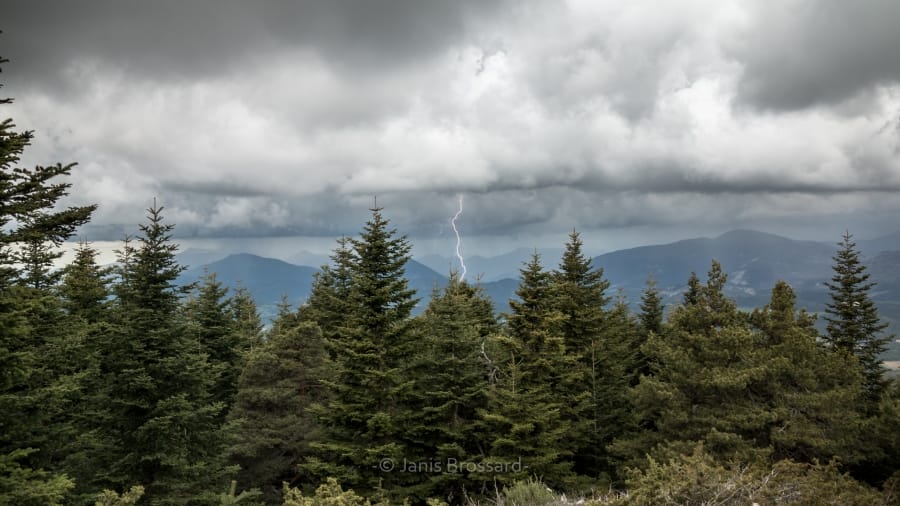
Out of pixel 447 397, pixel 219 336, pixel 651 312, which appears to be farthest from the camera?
pixel 651 312

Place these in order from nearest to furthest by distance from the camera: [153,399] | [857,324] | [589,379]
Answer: [153,399], [589,379], [857,324]

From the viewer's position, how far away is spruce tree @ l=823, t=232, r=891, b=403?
2967cm

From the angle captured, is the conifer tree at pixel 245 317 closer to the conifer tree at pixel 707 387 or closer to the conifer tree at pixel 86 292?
the conifer tree at pixel 86 292

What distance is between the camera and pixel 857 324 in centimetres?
3147

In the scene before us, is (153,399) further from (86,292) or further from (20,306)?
(86,292)

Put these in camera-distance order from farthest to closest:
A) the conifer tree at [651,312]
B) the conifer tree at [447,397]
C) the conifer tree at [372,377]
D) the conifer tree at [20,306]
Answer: the conifer tree at [651,312]
the conifer tree at [447,397]
the conifer tree at [372,377]
the conifer tree at [20,306]

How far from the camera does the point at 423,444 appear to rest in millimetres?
21391

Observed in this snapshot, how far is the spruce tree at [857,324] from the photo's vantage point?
29.7 meters

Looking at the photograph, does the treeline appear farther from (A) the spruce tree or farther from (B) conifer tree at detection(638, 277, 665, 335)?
(B) conifer tree at detection(638, 277, 665, 335)

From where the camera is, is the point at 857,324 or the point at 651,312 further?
the point at 651,312

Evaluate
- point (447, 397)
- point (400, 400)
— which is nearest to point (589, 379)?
point (447, 397)

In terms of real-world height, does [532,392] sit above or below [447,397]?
above

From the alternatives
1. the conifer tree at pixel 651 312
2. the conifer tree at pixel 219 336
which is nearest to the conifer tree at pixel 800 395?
the conifer tree at pixel 651 312

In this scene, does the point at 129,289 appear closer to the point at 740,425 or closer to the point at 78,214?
the point at 78,214
